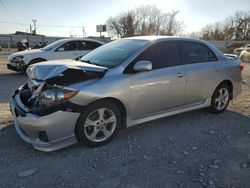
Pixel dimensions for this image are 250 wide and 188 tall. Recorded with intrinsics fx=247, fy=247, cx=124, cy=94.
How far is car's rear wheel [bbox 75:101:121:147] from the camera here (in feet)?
11.0

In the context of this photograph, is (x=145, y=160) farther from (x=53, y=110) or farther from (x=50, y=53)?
(x=50, y=53)

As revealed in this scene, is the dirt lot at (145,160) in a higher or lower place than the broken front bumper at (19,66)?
lower

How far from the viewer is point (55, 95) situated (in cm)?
315

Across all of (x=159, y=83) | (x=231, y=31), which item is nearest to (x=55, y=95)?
(x=159, y=83)

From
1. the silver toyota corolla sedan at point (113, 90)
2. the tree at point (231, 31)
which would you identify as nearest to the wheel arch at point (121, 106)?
the silver toyota corolla sedan at point (113, 90)

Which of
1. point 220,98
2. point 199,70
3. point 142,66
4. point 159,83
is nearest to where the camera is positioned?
point 142,66

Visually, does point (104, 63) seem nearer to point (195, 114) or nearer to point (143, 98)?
point (143, 98)

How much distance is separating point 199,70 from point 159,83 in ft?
3.42

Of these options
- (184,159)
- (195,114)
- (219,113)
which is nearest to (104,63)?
(184,159)

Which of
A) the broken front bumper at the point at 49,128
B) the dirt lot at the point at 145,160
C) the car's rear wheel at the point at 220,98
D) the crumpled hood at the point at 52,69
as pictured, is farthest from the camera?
the car's rear wheel at the point at 220,98

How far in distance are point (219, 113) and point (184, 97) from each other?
1200 mm

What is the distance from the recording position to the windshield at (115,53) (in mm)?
3879

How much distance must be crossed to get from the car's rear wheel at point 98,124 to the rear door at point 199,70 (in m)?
1.57

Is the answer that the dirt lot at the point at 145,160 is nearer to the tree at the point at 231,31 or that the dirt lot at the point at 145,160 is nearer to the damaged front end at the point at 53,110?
the damaged front end at the point at 53,110
